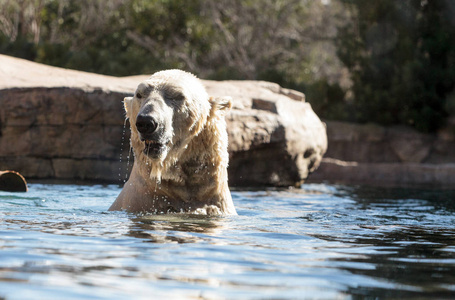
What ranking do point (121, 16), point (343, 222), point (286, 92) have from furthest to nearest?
1. point (121, 16)
2. point (286, 92)
3. point (343, 222)

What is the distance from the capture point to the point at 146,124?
185 inches

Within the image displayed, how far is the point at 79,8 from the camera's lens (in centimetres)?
2416

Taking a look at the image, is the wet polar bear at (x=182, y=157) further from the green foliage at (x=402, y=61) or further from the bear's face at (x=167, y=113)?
the green foliage at (x=402, y=61)

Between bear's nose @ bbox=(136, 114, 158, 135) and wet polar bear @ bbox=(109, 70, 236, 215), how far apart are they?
0.27 meters

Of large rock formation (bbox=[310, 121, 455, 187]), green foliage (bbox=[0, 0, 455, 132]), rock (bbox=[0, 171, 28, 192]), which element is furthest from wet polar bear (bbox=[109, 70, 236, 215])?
green foliage (bbox=[0, 0, 455, 132])

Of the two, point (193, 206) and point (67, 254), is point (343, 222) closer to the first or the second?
point (193, 206)

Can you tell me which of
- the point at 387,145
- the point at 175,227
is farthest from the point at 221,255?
the point at 387,145

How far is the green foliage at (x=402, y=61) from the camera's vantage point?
1722cm

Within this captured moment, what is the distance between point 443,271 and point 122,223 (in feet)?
7.87

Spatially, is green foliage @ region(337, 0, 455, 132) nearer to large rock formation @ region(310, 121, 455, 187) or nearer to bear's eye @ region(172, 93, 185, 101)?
large rock formation @ region(310, 121, 455, 187)

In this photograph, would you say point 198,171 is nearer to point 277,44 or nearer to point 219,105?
point 219,105

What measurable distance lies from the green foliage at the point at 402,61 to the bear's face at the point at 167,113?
41.6 feet

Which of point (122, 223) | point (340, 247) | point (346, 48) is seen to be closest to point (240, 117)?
point (122, 223)

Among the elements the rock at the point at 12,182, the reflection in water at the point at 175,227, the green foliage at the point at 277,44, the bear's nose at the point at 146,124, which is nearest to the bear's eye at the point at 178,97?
the bear's nose at the point at 146,124
